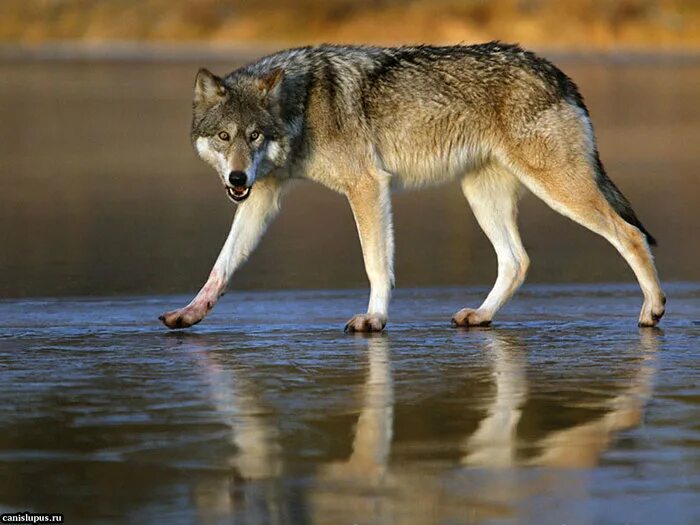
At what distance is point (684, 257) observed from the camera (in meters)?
11.5

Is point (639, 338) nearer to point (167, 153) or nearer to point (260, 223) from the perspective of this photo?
point (260, 223)

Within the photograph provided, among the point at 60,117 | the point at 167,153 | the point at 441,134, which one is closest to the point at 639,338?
the point at 441,134

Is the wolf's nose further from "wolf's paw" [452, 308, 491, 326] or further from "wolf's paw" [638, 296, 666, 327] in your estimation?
"wolf's paw" [638, 296, 666, 327]

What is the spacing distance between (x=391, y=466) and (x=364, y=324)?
9.95 ft

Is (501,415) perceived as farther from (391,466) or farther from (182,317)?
(182,317)

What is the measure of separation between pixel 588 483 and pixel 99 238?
27.3 ft

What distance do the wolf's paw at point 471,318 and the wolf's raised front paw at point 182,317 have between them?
145cm

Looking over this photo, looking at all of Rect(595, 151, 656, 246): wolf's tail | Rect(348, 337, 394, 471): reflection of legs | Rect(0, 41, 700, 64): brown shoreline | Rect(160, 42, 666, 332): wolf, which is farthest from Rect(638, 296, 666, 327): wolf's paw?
Rect(0, 41, 700, 64): brown shoreline

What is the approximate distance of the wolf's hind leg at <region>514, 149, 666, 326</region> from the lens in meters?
8.84

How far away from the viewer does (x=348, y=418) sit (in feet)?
20.3

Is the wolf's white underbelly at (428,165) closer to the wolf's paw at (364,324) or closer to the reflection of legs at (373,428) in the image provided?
the wolf's paw at (364,324)

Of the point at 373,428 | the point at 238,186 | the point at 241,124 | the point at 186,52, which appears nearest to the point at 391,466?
the point at 373,428

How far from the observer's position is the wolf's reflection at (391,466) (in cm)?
488

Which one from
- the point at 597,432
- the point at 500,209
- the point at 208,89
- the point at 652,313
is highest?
the point at 208,89
